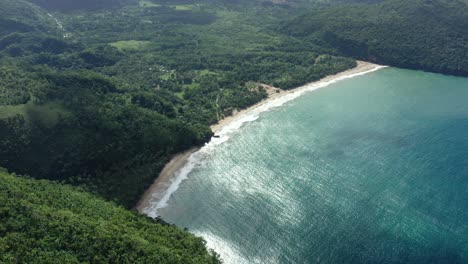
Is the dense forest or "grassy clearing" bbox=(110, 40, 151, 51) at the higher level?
the dense forest

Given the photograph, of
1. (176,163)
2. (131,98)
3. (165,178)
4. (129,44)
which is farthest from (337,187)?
(129,44)

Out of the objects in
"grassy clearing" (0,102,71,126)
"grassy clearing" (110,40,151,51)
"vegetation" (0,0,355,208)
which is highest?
"grassy clearing" (0,102,71,126)

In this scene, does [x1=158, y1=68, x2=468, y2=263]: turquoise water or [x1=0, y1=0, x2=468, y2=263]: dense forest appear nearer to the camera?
[x1=0, y1=0, x2=468, y2=263]: dense forest

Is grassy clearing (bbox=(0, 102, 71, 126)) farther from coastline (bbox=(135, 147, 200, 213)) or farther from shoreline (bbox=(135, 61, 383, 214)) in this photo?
shoreline (bbox=(135, 61, 383, 214))

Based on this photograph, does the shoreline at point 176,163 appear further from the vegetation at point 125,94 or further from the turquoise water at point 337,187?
the turquoise water at point 337,187

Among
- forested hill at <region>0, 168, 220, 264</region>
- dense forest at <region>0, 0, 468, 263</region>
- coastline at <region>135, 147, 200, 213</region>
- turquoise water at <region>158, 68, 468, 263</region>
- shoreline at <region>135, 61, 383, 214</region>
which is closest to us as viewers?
forested hill at <region>0, 168, 220, 264</region>

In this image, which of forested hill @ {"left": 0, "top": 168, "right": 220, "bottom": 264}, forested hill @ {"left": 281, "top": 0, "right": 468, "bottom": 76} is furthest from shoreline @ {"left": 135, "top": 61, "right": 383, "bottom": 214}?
forested hill @ {"left": 281, "top": 0, "right": 468, "bottom": 76}
